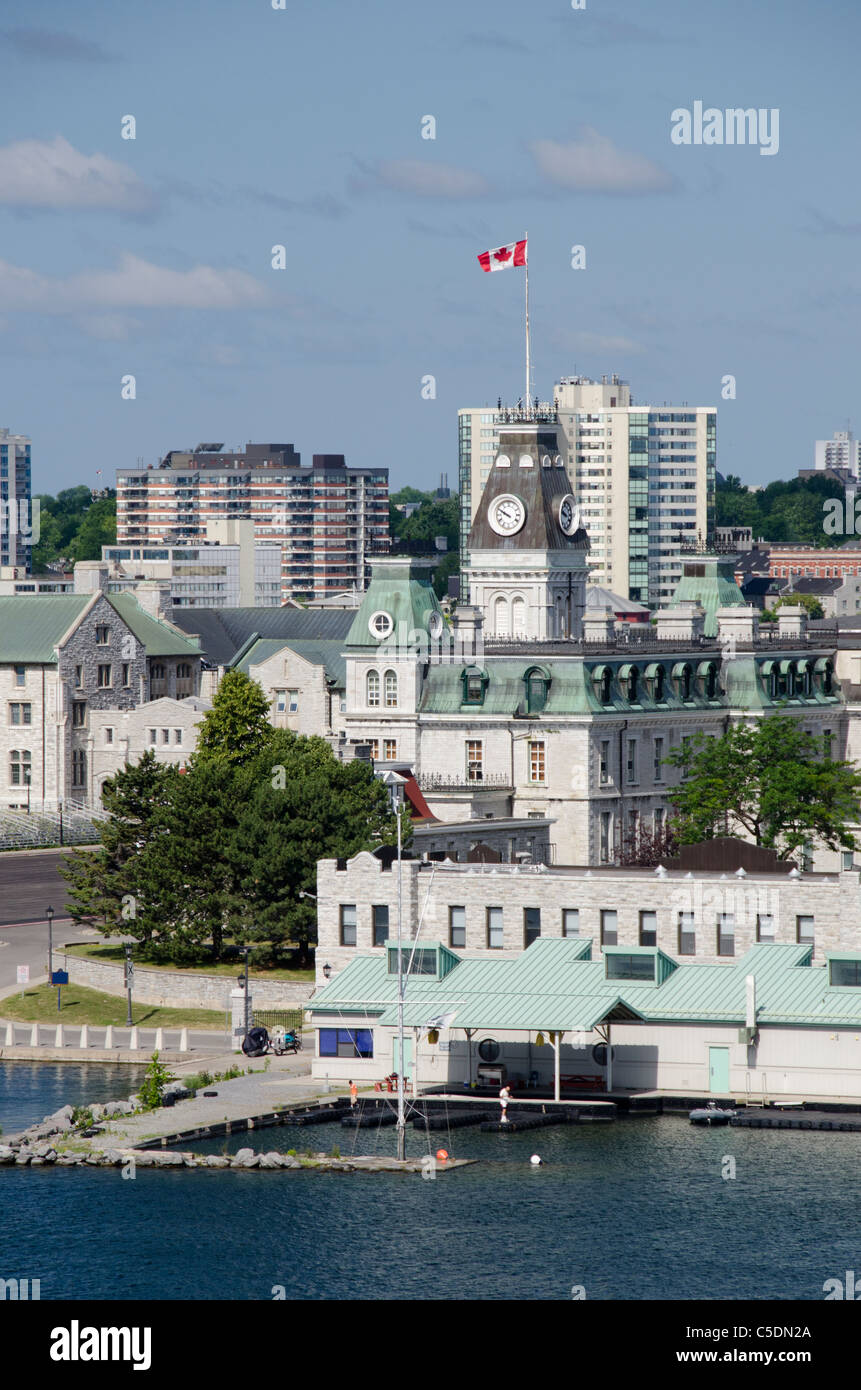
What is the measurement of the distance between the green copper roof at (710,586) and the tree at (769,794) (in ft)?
93.2

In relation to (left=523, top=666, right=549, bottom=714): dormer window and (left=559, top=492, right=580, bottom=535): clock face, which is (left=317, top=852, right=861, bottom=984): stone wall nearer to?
(left=523, top=666, right=549, bottom=714): dormer window

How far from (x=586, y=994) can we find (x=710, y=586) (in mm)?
75368

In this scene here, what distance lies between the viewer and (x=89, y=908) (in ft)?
375

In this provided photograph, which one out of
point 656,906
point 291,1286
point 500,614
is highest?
point 500,614

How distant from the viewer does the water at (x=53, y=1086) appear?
91.3 metres

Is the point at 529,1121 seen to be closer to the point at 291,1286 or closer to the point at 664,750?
the point at 291,1286

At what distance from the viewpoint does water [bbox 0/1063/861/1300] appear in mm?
71938

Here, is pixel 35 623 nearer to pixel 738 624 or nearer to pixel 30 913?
pixel 738 624

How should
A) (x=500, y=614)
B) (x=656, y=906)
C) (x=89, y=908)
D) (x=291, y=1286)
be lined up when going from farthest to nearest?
1. (x=500, y=614)
2. (x=89, y=908)
3. (x=656, y=906)
4. (x=291, y=1286)

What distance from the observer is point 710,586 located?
539 ft

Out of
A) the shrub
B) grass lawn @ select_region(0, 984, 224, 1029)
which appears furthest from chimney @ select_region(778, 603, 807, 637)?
the shrub

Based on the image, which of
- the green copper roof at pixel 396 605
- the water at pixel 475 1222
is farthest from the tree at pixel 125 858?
the water at pixel 475 1222

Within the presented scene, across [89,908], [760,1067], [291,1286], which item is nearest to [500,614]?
[89,908]
